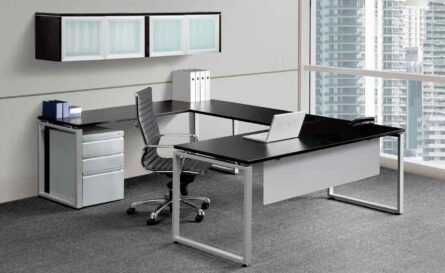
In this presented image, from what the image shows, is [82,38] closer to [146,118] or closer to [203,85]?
[146,118]

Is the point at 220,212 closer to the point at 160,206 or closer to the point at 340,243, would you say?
the point at 160,206

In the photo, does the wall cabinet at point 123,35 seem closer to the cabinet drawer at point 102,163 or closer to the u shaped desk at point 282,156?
the u shaped desk at point 282,156

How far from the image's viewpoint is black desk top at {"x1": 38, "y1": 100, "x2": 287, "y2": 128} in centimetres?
627

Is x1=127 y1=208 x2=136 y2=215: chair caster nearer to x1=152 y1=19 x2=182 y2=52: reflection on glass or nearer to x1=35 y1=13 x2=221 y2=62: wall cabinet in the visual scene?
x1=35 y1=13 x2=221 y2=62: wall cabinet

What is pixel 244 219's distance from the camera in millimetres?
4961

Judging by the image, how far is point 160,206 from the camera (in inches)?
232

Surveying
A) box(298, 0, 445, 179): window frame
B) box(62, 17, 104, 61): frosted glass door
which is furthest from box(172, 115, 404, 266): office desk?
box(298, 0, 445, 179): window frame

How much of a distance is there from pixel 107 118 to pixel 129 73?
765mm

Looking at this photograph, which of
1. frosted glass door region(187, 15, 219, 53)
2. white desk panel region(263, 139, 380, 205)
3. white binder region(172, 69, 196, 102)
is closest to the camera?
white desk panel region(263, 139, 380, 205)

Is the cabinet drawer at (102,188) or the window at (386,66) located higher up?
the window at (386,66)

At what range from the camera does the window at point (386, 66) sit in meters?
7.38

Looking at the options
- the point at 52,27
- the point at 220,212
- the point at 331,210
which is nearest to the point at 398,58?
the point at 331,210

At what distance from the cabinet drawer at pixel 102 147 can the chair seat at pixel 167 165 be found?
515mm

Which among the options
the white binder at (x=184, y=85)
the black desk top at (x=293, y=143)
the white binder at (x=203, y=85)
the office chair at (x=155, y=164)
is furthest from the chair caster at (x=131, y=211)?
the white binder at (x=203, y=85)
